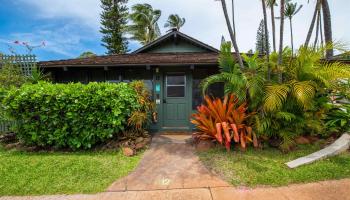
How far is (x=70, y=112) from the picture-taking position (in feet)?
17.1

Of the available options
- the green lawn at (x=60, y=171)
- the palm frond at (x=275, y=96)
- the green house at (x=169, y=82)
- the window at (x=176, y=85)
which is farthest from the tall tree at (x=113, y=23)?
the palm frond at (x=275, y=96)

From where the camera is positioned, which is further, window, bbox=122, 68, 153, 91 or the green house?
window, bbox=122, 68, 153, 91

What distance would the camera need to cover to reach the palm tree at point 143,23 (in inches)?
936

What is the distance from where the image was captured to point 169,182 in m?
3.70

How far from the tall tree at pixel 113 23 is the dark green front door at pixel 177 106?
18.6 m

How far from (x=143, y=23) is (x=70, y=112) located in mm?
20925

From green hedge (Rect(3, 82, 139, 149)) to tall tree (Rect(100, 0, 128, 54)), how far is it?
1990 cm

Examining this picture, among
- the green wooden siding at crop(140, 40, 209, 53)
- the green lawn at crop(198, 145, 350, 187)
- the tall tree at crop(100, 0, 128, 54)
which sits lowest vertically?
the green lawn at crop(198, 145, 350, 187)

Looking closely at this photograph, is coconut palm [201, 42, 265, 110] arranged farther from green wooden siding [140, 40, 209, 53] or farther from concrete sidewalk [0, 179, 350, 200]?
green wooden siding [140, 40, 209, 53]

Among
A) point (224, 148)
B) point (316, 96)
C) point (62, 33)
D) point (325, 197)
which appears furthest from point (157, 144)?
point (62, 33)

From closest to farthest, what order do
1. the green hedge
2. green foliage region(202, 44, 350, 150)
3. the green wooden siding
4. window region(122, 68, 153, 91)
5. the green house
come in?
green foliage region(202, 44, 350, 150) → the green hedge → the green house → window region(122, 68, 153, 91) → the green wooden siding

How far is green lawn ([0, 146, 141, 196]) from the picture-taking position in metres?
3.54

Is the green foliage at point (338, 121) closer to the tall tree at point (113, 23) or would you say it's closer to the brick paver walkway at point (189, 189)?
the brick paver walkway at point (189, 189)

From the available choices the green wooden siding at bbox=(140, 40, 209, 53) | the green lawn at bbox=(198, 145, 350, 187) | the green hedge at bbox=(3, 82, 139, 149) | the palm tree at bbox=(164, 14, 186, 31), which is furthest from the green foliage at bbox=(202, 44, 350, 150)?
the palm tree at bbox=(164, 14, 186, 31)
